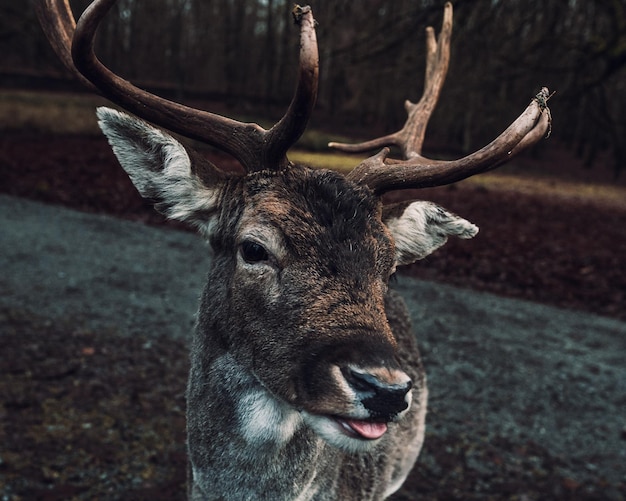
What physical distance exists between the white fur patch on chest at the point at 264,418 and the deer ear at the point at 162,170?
88 cm

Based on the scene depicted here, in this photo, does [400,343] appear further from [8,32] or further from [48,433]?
[8,32]

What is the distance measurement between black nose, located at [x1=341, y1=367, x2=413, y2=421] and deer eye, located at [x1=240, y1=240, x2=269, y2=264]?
0.70 m

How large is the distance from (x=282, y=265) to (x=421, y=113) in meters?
2.10

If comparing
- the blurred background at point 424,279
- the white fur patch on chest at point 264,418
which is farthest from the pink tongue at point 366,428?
the blurred background at point 424,279

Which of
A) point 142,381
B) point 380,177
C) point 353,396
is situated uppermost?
point 380,177

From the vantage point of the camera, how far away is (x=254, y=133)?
280 cm

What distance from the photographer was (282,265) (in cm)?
248

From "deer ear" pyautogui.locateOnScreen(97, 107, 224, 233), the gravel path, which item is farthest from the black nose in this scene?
the gravel path

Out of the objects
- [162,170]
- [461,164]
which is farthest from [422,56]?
[162,170]

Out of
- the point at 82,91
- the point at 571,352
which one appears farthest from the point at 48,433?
the point at 82,91

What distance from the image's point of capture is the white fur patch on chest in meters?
2.64

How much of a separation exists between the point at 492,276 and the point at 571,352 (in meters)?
3.21

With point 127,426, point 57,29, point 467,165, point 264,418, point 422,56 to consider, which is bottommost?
point 127,426

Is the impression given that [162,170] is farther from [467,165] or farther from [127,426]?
[127,426]
